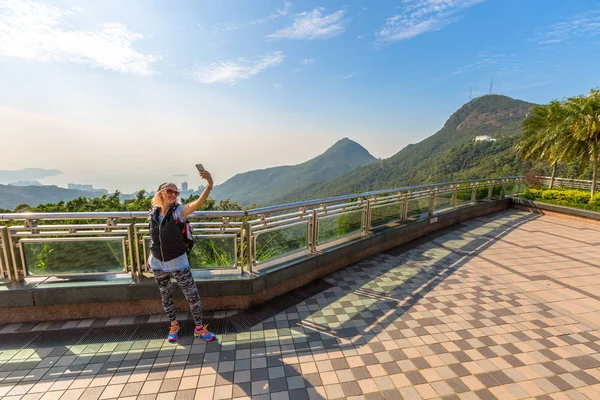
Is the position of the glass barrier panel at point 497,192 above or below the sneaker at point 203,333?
above

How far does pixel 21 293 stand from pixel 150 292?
145 centimetres

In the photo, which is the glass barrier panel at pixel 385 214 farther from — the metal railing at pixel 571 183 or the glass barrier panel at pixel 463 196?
the metal railing at pixel 571 183

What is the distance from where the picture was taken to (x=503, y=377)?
274 cm

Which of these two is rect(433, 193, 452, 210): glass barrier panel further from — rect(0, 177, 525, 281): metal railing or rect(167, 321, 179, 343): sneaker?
rect(167, 321, 179, 343): sneaker

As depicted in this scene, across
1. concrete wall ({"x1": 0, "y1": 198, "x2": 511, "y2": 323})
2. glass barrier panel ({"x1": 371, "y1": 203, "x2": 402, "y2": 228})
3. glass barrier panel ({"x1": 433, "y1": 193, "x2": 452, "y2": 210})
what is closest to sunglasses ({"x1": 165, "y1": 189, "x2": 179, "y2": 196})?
concrete wall ({"x1": 0, "y1": 198, "x2": 511, "y2": 323})

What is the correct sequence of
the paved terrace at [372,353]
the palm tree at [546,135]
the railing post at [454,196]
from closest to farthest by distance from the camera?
the paved terrace at [372,353]
the railing post at [454,196]
the palm tree at [546,135]

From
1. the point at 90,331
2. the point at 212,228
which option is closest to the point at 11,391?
the point at 90,331

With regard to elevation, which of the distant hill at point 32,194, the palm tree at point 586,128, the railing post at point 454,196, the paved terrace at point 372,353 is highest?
the palm tree at point 586,128

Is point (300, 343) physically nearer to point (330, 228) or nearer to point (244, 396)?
point (244, 396)

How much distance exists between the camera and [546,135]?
1452 centimetres

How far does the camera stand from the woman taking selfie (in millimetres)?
3008

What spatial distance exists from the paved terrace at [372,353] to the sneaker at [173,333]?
0.07m

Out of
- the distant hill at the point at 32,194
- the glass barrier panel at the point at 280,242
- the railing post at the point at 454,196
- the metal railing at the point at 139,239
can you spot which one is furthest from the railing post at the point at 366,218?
the distant hill at the point at 32,194

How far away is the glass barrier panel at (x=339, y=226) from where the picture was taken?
5.18 metres
